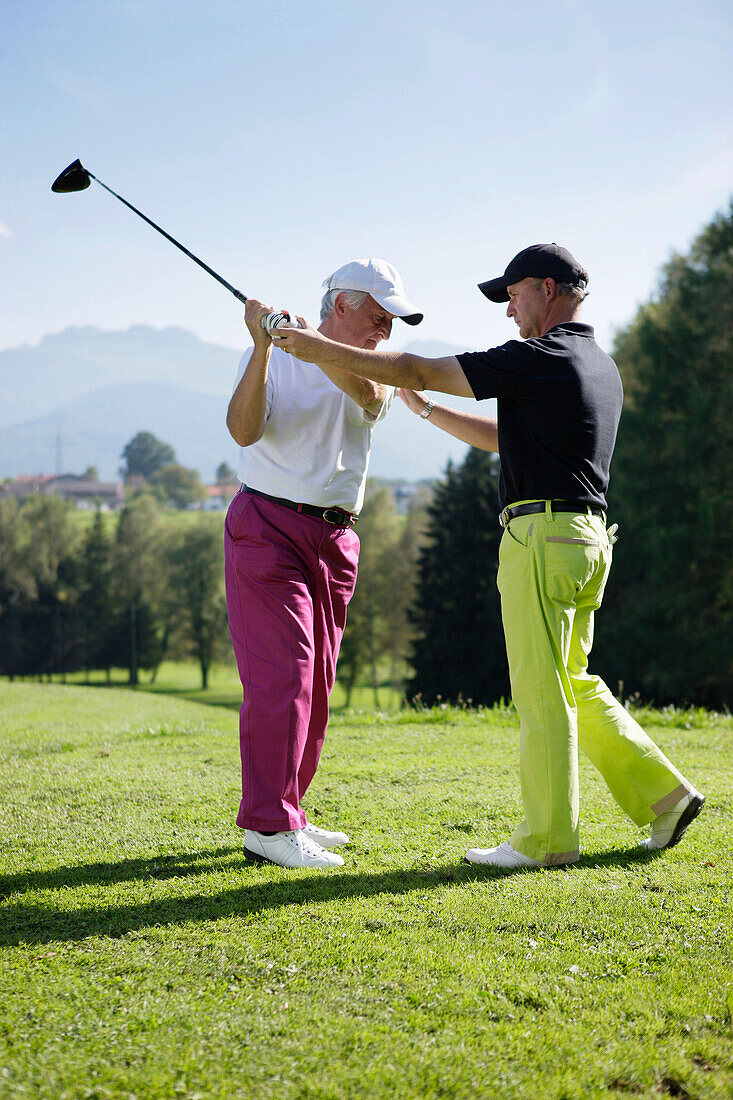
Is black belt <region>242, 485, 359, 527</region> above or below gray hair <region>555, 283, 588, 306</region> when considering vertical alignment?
below

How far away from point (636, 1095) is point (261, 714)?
2.08 metres

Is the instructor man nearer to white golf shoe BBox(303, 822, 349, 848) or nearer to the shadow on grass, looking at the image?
the shadow on grass

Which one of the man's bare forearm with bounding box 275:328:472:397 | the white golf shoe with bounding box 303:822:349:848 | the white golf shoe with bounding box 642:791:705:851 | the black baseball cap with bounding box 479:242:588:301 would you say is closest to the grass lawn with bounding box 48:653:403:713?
the white golf shoe with bounding box 303:822:349:848

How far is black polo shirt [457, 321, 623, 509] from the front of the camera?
348 centimetres

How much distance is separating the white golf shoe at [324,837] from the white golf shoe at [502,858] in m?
0.59

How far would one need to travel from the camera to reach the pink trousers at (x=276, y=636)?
3.68 metres

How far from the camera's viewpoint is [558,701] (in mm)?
3568

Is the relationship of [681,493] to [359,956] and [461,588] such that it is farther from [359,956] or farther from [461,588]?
[359,956]

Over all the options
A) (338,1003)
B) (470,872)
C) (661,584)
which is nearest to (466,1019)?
(338,1003)

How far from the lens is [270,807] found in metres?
3.66

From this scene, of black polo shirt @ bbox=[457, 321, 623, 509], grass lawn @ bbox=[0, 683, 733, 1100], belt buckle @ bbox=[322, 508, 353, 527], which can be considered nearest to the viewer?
grass lawn @ bbox=[0, 683, 733, 1100]

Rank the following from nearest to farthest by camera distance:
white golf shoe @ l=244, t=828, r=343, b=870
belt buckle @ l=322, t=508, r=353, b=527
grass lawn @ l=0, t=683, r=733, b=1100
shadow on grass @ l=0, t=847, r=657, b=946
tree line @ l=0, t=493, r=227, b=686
Answer: grass lawn @ l=0, t=683, r=733, b=1100, shadow on grass @ l=0, t=847, r=657, b=946, white golf shoe @ l=244, t=828, r=343, b=870, belt buckle @ l=322, t=508, r=353, b=527, tree line @ l=0, t=493, r=227, b=686

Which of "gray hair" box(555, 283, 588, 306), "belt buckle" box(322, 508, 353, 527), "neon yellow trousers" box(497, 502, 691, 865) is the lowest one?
"neon yellow trousers" box(497, 502, 691, 865)

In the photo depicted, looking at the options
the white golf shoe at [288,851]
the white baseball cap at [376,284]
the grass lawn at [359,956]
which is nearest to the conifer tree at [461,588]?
the grass lawn at [359,956]
